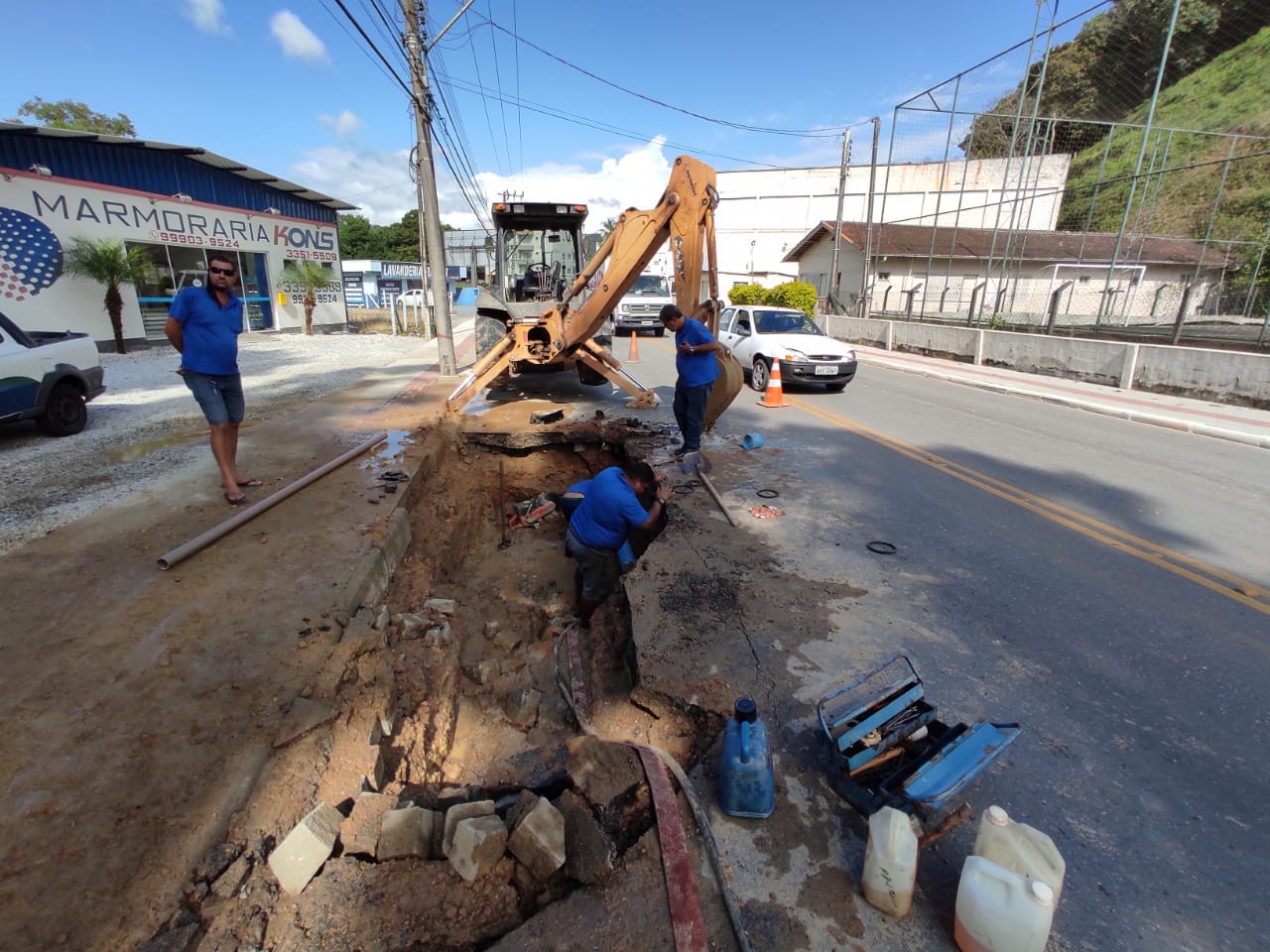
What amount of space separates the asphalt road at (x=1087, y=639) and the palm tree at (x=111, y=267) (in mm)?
17980

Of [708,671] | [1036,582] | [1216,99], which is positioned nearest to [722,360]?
[1036,582]

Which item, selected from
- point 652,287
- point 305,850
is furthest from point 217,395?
point 652,287

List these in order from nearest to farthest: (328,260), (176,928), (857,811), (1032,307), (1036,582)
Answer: (176,928) < (857,811) < (1036,582) < (328,260) < (1032,307)

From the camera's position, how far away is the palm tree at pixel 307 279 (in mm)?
22312

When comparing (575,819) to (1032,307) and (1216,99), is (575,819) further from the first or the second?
(1216,99)

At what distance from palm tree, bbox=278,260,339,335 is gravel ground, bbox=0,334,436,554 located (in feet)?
23.8

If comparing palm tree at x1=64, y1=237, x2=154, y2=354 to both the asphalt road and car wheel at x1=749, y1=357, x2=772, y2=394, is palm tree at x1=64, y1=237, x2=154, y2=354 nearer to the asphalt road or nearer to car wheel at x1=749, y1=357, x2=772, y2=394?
car wheel at x1=749, y1=357, x2=772, y2=394

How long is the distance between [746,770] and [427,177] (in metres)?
13.0

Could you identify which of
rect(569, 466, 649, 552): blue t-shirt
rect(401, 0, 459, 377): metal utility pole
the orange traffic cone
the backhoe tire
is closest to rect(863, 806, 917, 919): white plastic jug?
rect(569, 466, 649, 552): blue t-shirt

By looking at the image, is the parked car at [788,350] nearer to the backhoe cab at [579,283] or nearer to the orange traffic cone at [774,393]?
the orange traffic cone at [774,393]

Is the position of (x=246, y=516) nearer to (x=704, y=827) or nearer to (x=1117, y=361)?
(x=704, y=827)

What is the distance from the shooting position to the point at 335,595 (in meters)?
3.97

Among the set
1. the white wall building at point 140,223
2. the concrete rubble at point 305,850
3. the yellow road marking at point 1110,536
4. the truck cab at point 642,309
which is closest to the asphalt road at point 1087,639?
the yellow road marking at point 1110,536

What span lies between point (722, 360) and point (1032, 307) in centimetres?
2528
